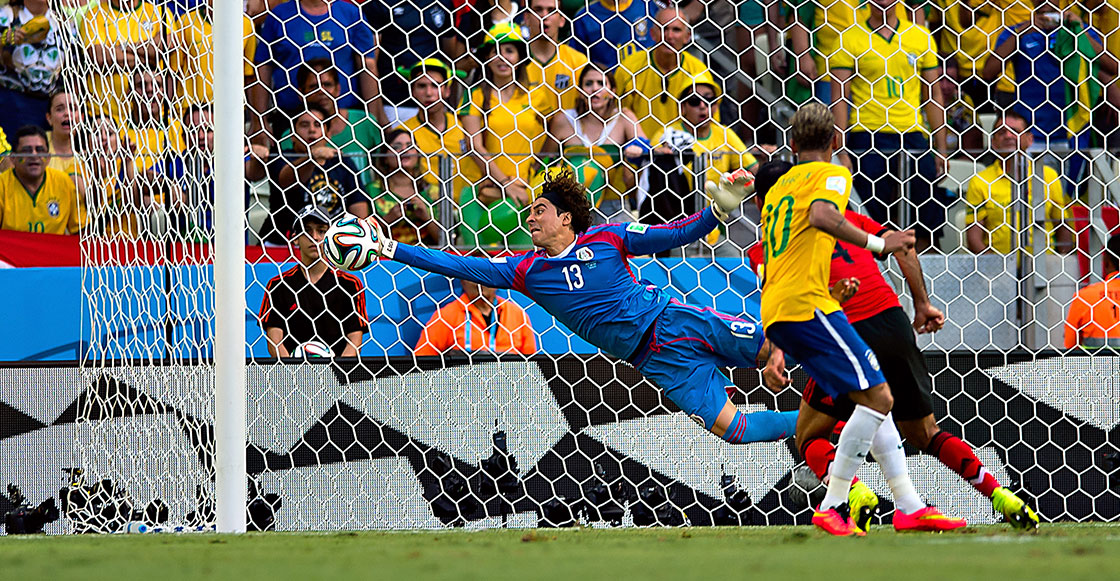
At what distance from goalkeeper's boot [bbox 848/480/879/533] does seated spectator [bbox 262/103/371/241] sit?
2568 mm

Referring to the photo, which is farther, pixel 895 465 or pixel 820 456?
pixel 820 456

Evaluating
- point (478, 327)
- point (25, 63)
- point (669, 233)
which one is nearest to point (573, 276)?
point (669, 233)

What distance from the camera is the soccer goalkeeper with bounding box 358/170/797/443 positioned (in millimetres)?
4367

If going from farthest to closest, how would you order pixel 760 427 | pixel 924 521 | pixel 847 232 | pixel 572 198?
pixel 572 198 → pixel 760 427 → pixel 924 521 → pixel 847 232

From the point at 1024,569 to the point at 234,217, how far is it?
288cm

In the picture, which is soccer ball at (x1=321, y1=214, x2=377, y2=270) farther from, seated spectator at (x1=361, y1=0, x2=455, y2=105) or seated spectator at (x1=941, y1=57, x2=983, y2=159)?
seated spectator at (x1=941, y1=57, x2=983, y2=159)

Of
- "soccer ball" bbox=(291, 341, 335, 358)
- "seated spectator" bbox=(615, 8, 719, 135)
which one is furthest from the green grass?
"seated spectator" bbox=(615, 8, 719, 135)

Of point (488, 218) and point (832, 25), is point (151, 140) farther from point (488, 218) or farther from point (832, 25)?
point (832, 25)

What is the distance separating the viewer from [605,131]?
5.74 metres

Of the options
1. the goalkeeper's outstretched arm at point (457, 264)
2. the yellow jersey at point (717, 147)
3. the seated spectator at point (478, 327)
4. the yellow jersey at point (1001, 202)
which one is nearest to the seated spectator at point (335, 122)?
the seated spectator at point (478, 327)

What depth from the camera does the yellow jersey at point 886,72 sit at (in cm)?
556

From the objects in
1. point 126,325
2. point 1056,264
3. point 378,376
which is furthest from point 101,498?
point 1056,264

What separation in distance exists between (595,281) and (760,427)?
2.68 feet

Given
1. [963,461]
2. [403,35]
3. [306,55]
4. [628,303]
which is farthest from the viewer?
[403,35]
